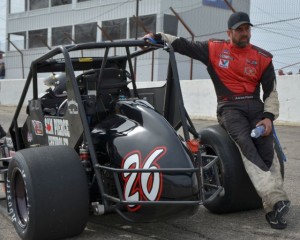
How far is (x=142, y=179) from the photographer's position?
3203 millimetres

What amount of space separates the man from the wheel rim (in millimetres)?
1522

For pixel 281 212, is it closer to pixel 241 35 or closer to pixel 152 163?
pixel 152 163

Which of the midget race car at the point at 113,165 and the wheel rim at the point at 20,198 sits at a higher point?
the midget race car at the point at 113,165

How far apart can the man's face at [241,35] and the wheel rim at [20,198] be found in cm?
202

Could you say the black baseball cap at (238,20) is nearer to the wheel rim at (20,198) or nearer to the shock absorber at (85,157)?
the shock absorber at (85,157)

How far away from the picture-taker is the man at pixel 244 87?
3.97m

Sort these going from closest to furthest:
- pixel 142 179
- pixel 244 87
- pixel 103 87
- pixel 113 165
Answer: pixel 142 179 → pixel 113 165 → pixel 103 87 → pixel 244 87

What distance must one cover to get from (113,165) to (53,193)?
47 cm

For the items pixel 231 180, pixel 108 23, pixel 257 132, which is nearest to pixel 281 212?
pixel 231 180

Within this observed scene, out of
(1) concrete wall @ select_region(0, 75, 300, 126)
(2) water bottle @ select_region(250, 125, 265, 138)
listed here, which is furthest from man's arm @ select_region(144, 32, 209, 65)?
(1) concrete wall @ select_region(0, 75, 300, 126)

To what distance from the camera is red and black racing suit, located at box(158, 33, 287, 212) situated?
4023mm

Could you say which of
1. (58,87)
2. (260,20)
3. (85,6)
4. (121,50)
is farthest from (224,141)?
(85,6)

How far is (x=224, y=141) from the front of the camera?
165 inches

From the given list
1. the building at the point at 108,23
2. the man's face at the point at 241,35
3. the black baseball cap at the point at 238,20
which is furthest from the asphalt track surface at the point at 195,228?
the building at the point at 108,23
